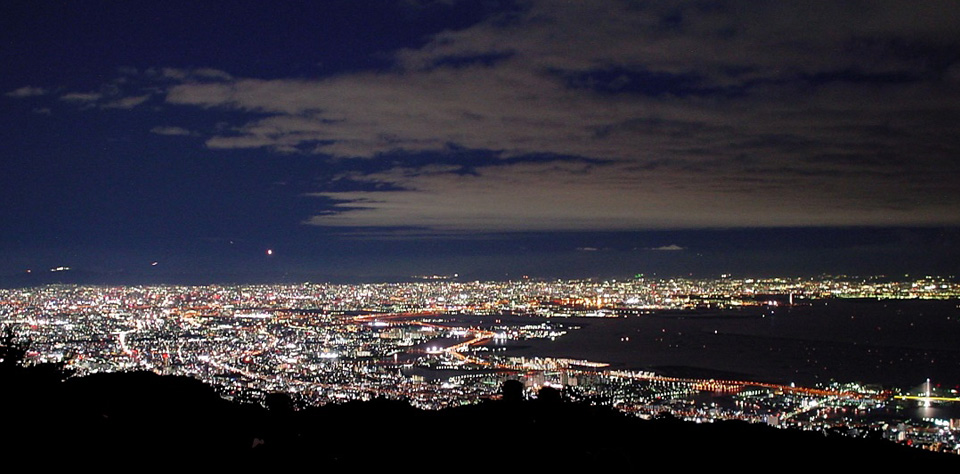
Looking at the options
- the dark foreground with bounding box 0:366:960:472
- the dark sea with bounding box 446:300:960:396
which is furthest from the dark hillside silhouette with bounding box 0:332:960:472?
the dark sea with bounding box 446:300:960:396

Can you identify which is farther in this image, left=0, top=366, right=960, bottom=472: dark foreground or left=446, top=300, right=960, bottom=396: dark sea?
left=446, top=300, right=960, bottom=396: dark sea

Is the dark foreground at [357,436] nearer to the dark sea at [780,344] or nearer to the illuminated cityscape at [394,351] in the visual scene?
the illuminated cityscape at [394,351]

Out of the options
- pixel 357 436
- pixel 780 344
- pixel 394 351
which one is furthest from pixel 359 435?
pixel 780 344

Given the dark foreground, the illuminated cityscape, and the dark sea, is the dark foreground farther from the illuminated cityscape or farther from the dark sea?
the dark sea

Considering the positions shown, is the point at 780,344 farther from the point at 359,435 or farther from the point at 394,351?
the point at 359,435

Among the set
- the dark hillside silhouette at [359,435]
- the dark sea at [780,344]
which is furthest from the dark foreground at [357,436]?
the dark sea at [780,344]

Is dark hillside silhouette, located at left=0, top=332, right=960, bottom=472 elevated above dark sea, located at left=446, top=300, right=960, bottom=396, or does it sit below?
above
